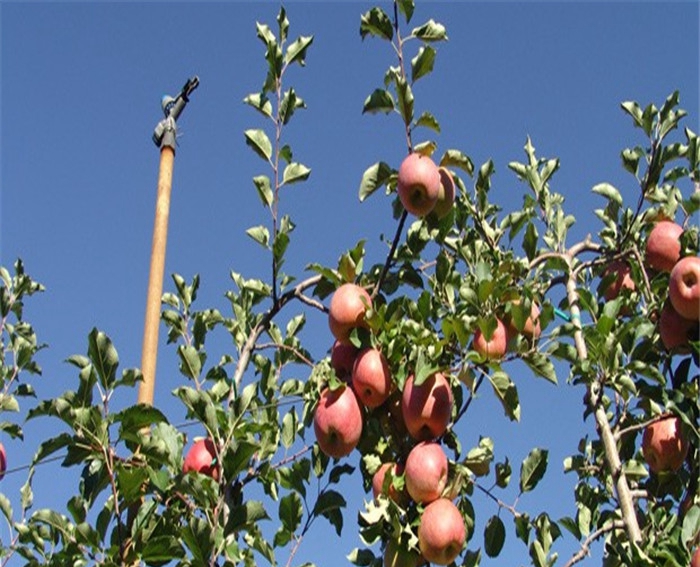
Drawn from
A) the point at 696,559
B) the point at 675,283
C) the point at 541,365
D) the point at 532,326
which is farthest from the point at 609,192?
the point at 696,559

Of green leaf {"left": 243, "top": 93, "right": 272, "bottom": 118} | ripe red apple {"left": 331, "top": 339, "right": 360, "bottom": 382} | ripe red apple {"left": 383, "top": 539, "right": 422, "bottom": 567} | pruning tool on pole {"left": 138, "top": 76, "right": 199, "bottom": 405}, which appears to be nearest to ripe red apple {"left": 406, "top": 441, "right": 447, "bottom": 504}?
ripe red apple {"left": 383, "top": 539, "right": 422, "bottom": 567}

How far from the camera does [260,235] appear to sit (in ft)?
9.91

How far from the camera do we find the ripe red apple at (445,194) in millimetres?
3008

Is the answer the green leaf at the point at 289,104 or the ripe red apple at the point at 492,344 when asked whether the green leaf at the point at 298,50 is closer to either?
the green leaf at the point at 289,104

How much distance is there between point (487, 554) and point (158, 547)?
1.10 meters

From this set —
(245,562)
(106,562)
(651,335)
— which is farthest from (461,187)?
(106,562)

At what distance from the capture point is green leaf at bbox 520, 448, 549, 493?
2.88 m

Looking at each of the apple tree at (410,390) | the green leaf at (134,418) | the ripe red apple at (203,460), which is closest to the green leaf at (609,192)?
the apple tree at (410,390)

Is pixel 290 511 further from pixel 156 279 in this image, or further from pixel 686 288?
pixel 686 288

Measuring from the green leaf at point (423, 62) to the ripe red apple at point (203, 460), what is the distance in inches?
52.1

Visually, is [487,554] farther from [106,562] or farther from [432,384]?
[106,562]

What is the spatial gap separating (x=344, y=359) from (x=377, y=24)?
1100 mm

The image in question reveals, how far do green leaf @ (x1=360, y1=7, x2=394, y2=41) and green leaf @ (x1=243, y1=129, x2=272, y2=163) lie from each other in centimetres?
48

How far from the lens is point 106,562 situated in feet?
7.62
